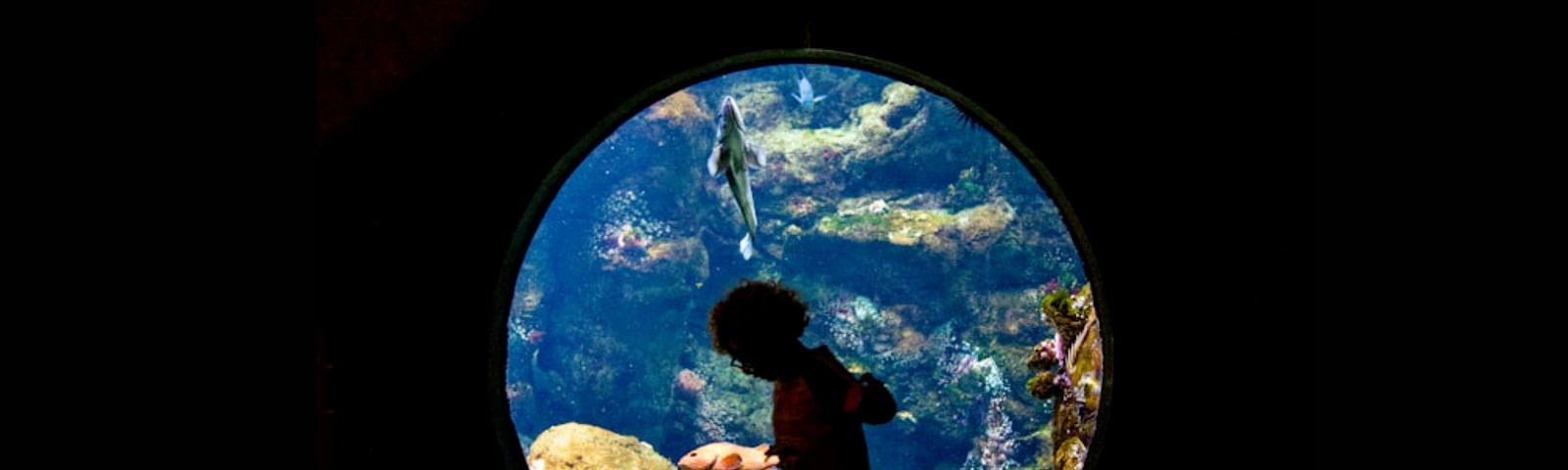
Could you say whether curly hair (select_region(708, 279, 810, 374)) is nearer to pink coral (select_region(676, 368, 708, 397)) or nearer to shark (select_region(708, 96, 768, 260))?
shark (select_region(708, 96, 768, 260))

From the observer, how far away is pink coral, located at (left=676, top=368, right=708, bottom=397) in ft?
71.6

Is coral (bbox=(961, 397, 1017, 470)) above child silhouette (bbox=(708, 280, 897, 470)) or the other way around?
the other way around

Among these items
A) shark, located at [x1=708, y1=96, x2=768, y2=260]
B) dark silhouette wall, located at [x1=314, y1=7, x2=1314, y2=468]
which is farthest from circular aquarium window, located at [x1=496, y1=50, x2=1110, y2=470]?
dark silhouette wall, located at [x1=314, y1=7, x2=1314, y2=468]

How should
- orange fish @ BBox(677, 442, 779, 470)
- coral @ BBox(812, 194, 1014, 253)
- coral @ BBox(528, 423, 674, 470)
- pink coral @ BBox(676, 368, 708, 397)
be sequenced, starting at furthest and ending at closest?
pink coral @ BBox(676, 368, 708, 397) → coral @ BBox(812, 194, 1014, 253) → coral @ BBox(528, 423, 674, 470) → orange fish @ BBox(677, 442, 779, 470)

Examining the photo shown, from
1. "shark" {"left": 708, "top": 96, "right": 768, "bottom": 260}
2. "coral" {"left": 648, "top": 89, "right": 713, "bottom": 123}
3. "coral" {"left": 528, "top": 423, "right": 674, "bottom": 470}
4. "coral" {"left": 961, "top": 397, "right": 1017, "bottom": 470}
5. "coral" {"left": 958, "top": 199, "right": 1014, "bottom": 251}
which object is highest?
"coral" {"left": 648, "top": 89, "right": 713, "bottom": 123}

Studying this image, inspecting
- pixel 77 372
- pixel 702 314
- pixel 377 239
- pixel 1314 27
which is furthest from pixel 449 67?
pixel 702 314

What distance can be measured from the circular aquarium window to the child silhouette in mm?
14377

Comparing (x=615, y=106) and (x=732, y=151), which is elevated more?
(x=732, y=151)

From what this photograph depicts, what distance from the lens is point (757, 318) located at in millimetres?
2031

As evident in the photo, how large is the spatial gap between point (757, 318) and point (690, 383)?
812 inches

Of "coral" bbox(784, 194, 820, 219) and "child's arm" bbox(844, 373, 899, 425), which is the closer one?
"child's arm" bbox(844, 373, 899, 425)

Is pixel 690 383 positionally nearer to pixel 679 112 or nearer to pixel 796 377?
pixel 679 112

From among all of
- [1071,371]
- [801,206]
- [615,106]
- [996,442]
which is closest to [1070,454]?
[1071,371]

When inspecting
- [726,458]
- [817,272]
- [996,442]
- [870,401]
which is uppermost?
[817,272]
